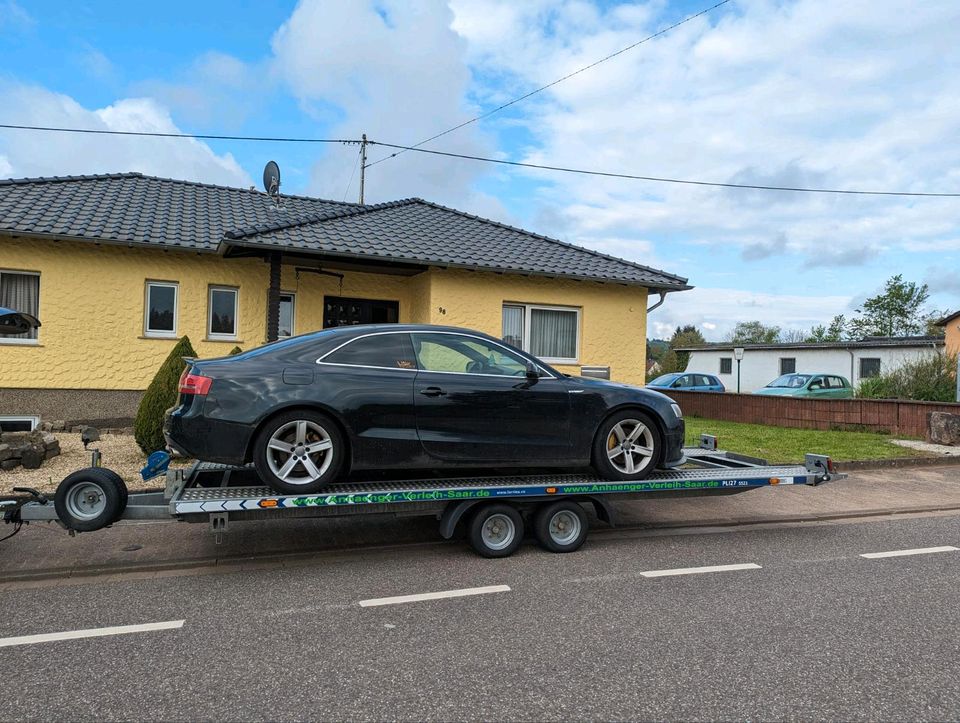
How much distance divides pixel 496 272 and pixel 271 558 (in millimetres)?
7783

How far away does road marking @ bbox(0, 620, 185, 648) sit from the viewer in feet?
13.0

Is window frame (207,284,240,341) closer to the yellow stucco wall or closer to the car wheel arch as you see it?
the yellow stucco wall

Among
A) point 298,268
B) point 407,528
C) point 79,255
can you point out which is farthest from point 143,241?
point 407,528

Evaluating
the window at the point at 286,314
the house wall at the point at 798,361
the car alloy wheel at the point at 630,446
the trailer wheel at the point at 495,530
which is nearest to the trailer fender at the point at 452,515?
the trailer wheel at the point at 495,530

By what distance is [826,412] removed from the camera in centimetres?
1612

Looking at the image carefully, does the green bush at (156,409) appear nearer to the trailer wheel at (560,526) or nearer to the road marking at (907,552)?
the trailer wheel at (560,526)

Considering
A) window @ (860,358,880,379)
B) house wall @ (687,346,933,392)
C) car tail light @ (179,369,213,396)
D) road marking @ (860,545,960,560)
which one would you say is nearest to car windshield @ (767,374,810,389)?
house wall @ (687,346,933,392)

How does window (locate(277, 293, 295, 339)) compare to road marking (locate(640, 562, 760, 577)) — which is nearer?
road marking (locate(640, 562, 760, 577))

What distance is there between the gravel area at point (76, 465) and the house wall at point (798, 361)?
2617 cm

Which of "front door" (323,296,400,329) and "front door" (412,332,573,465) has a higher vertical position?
"front door" (323,296,400,329)

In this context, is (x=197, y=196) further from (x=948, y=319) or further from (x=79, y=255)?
(x=948, y=319)

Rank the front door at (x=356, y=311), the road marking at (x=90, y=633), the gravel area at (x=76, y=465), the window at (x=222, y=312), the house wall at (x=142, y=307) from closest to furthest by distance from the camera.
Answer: the road marking at (x=90, y=633) < the gravel area at (x=76, y=465) < the house wall at (x=142, y=307) < the window at (x=222, y=312) < the front door at (x=356, y=311)

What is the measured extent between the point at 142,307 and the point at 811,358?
2935cm

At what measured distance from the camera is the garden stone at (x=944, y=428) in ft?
42.0
